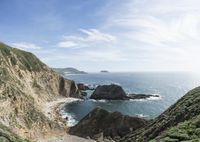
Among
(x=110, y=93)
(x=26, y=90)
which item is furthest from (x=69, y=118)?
(x=110, y=93)

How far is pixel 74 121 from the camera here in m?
87.8

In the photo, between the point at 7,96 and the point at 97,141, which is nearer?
the point at 97,141

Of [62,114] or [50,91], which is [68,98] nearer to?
[50,91]

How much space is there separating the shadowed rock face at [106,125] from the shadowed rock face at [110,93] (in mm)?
66630

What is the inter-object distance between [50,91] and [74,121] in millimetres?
40760

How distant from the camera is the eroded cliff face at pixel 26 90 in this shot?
59531mm

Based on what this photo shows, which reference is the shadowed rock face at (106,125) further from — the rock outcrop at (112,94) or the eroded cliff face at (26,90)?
the rock outcrop at (112,94)

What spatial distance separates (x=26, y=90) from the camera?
97688 millimetres

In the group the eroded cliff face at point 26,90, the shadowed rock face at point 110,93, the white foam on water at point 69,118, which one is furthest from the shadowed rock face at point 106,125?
the shadowed rock face at point 110,93

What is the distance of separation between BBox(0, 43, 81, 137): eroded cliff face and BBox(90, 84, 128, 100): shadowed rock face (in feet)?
34.6

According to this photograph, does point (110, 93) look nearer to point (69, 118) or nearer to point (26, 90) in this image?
point (69, 118)

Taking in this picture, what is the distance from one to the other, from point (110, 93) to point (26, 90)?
155 feet

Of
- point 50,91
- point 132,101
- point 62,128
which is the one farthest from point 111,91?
point 62,128

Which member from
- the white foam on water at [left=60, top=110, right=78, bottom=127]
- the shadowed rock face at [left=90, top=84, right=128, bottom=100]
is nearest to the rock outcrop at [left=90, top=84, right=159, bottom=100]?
the shadowed rock face at [left=90, top=84, right=128, bottom=100]
